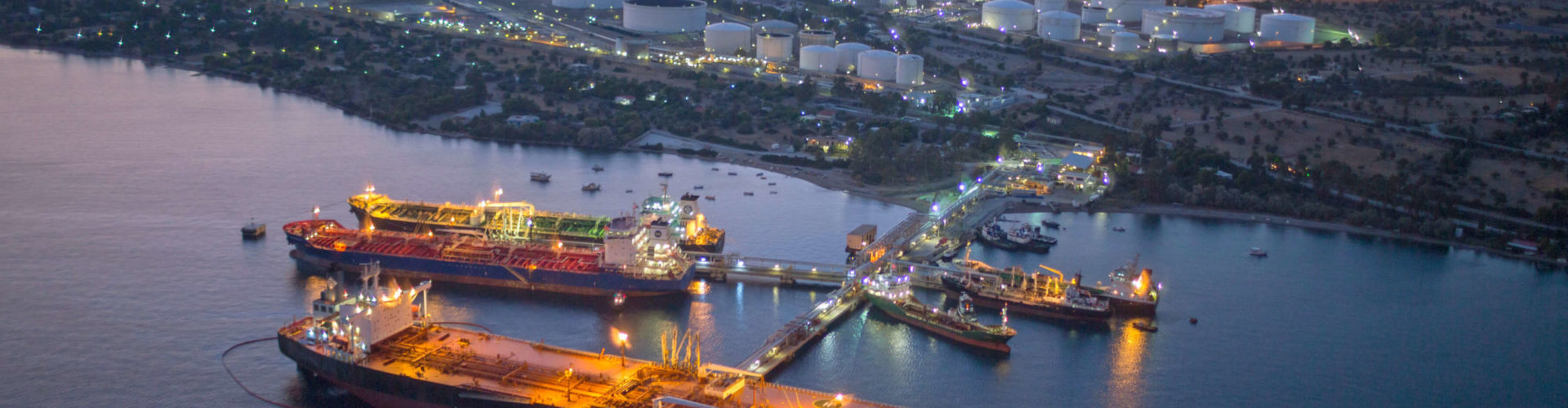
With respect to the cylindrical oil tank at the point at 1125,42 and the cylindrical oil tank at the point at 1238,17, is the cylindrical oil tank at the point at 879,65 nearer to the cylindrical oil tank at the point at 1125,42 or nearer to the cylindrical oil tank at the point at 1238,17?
the cylindrical oil tank at the point at 1125,42

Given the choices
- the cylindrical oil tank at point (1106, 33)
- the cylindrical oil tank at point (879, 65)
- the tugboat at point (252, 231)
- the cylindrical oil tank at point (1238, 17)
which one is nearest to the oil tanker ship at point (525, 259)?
the tugboat at point (252, 231)

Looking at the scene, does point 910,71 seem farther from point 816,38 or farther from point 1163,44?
point 1163,44

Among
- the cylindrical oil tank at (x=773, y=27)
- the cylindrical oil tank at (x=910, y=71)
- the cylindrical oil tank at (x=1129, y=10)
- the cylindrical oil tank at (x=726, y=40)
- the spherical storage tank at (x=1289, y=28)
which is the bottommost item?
the cylindrical oil tank at (x=910, y=71)

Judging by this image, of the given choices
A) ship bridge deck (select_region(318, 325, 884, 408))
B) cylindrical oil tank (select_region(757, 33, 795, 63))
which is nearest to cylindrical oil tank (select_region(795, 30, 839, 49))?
cylindrical oil tank (select_region(757, 33, 795, 63))

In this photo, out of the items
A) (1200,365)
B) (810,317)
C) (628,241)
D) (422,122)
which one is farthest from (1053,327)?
(422,122)

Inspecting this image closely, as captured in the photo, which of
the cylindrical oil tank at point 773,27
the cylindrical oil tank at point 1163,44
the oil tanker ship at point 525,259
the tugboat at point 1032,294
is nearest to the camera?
the tugboat at point 1032,294

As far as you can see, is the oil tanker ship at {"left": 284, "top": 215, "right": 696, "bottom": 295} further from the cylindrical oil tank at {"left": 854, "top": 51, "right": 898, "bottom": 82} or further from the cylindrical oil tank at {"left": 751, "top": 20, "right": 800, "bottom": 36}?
the cylindrical oil tank at {"left": 751, "top": 20, "right": 800, "bottom": 36}
